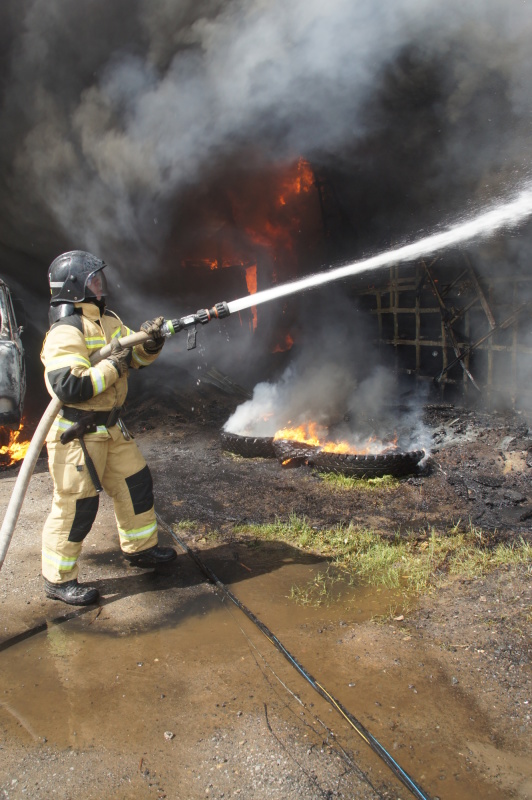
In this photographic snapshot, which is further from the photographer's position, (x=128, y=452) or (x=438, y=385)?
(x=438, y=385)

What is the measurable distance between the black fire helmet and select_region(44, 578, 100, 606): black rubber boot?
185 centimetres

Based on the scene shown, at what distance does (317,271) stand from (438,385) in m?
4.06

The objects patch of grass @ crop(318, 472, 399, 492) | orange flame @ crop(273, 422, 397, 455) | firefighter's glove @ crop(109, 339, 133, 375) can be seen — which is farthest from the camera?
orange flame @ crop(273, 422, 397, 455)

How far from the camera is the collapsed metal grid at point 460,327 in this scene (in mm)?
7230

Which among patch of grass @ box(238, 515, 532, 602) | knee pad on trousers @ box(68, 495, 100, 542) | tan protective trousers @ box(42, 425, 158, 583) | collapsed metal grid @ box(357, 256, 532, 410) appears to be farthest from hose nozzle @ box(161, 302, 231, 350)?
collapsed metal grid @ box(357, 256, 532, 410)

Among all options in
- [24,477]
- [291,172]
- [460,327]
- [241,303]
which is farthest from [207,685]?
[291,172]

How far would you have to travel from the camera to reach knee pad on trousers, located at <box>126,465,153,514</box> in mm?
3898

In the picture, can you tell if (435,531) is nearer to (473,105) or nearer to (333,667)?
(333,667)

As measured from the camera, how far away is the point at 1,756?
2.38 meters

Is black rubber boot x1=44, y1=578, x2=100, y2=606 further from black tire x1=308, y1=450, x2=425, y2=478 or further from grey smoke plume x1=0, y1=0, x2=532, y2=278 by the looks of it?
grey smoke plume x1=0, y1=0, x2=532, y2=278

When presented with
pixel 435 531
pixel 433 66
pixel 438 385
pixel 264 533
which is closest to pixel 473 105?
pixel 433 66

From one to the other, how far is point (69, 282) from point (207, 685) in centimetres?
271

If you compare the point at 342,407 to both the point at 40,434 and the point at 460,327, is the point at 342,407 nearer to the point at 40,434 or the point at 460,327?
the point at 460,327

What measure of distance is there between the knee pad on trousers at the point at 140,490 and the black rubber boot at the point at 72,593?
629 millimetres
